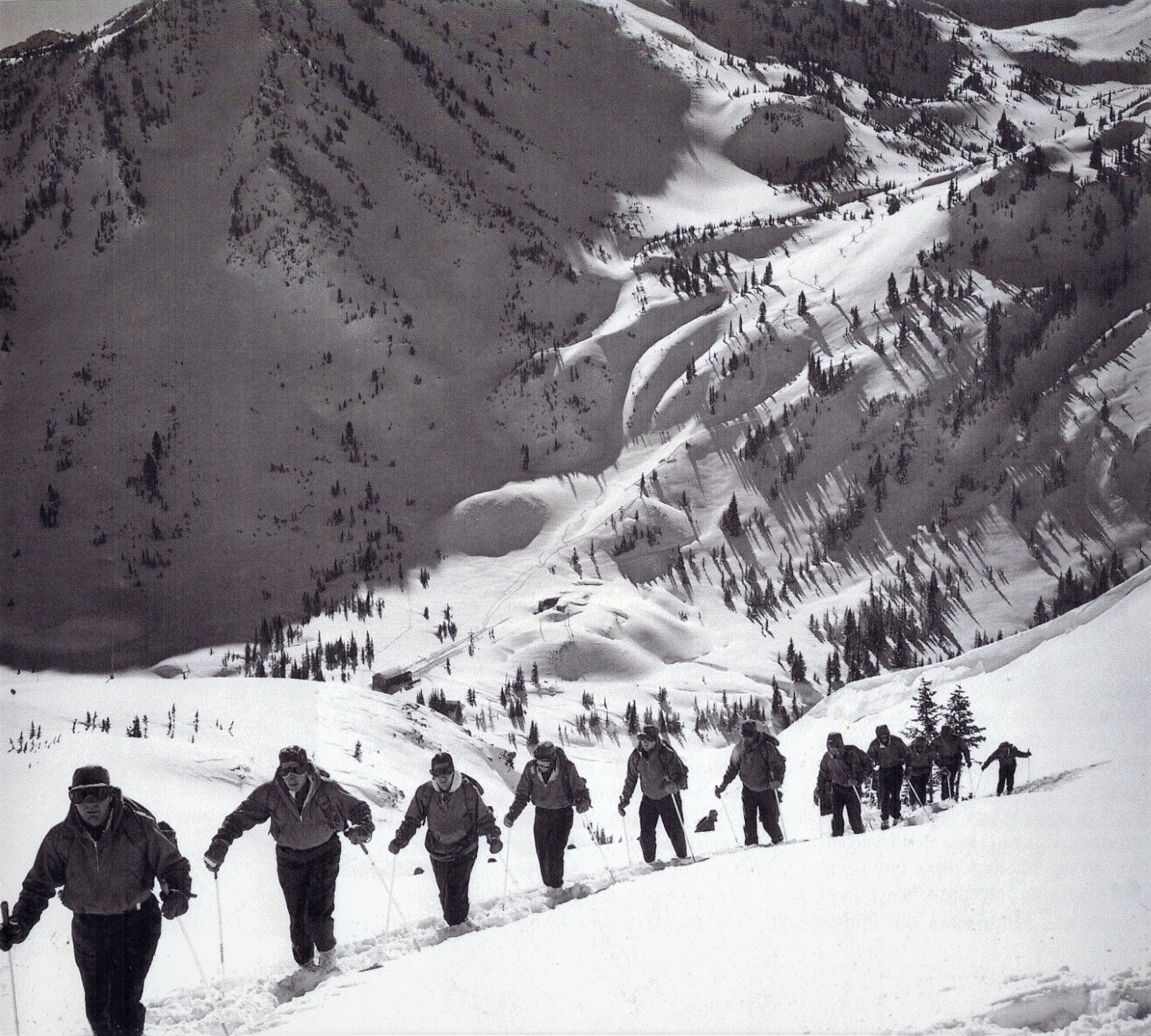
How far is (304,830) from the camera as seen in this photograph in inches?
368

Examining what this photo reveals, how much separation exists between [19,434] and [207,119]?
5416cm

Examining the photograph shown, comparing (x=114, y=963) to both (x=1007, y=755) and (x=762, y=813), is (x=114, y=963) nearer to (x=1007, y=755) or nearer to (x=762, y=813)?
(x=762, y=813)

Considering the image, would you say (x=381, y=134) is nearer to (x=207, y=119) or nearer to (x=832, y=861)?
(x=207, y=119)

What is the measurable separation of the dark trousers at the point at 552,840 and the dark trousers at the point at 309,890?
3.29 metres

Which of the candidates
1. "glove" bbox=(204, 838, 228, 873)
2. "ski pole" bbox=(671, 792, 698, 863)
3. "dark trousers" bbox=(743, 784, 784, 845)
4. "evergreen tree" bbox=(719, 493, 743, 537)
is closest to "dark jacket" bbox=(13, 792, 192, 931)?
"glove" bbox=(204, 838, 228, 873)

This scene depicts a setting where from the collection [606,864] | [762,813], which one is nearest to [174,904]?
[762,813]

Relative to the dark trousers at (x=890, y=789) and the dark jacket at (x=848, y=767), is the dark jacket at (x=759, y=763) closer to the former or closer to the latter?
the dark jacket at (x=848, y=767)

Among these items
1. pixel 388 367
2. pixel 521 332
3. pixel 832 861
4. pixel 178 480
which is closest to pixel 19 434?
pixel 178 480

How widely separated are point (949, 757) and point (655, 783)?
8.56 meters

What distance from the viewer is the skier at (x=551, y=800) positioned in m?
12.2

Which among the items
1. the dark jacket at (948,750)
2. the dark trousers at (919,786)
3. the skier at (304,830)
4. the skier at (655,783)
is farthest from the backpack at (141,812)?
the dark jacket at (948,750)

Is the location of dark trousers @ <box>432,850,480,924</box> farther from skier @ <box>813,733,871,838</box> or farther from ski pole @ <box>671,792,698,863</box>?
skier @ <box>813,733,871,838</box>

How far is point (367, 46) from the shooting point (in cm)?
14912

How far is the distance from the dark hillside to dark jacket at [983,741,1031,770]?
73.7 m
